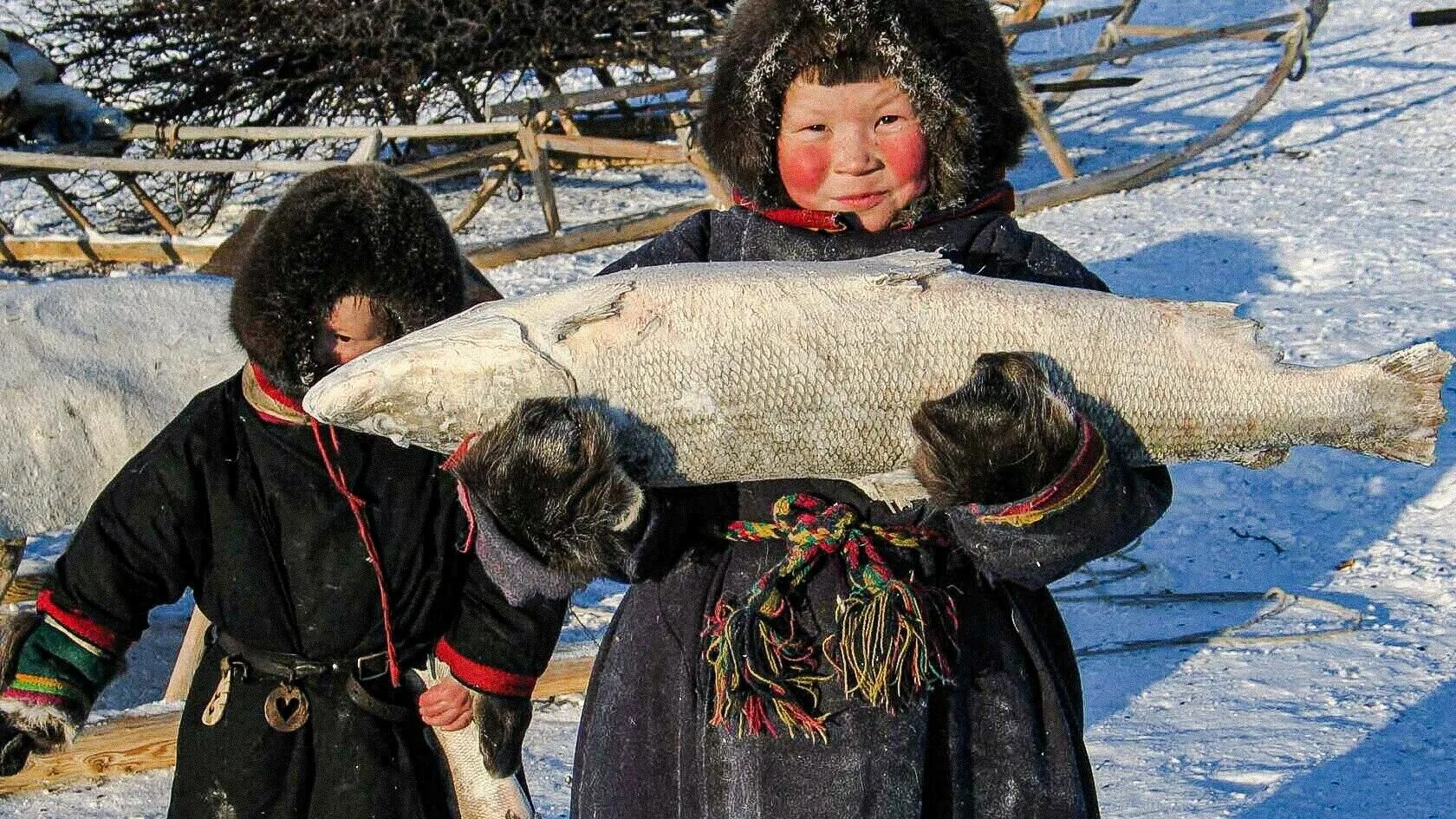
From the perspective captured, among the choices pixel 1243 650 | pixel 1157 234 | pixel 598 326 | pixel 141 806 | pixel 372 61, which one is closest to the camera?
pixel 598 326

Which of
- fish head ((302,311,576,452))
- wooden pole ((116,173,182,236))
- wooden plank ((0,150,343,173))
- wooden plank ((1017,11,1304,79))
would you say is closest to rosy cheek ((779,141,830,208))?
fish head ((302,311,576,452))

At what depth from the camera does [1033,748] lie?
1827 mm

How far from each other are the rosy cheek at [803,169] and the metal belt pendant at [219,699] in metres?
1.42

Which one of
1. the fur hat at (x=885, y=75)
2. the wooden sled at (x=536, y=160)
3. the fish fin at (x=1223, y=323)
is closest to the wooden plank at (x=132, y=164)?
the wooden sled at (x=536, y=160)

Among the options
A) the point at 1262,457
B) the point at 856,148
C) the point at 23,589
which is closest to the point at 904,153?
the point at 856,148

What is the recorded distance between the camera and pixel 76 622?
2479 mm

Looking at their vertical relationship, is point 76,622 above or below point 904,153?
below

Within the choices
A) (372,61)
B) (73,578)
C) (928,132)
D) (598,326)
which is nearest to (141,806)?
(73,578)

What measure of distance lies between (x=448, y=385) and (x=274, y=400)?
103 centimetres

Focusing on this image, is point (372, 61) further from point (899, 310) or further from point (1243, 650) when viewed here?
point (899, 310)

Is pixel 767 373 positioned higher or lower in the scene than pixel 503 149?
higher

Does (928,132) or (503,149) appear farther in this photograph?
(503,149)

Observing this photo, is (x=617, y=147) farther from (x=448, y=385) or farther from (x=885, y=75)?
(x=448, y=385)

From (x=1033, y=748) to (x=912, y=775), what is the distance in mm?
171
